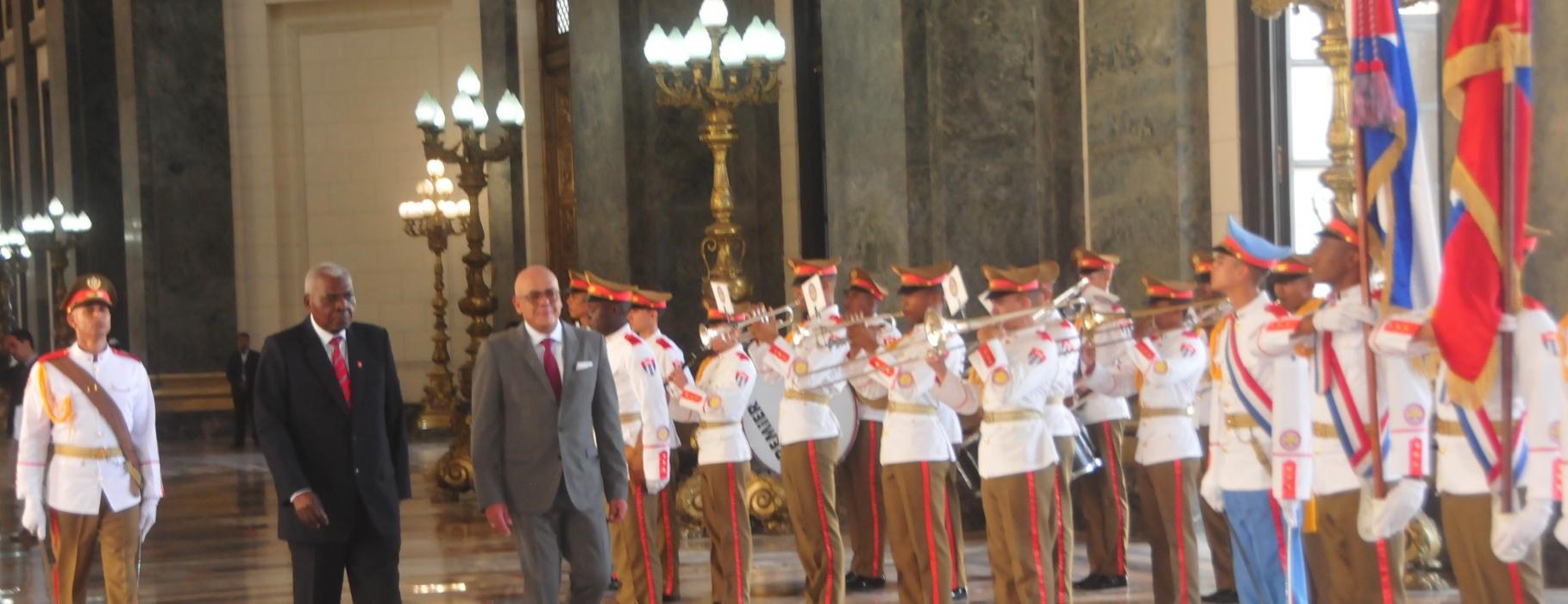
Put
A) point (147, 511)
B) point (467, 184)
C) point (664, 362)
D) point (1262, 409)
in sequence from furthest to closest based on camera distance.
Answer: point (467, 184) < point (664, 362) < point (147, 511) < point (1262, 409)

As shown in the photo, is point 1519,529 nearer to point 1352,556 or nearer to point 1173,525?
point 1352,556

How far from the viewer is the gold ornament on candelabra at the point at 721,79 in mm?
13352

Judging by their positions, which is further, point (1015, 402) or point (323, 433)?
point (1015, 402)

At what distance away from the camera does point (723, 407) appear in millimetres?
10297

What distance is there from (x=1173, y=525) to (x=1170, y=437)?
437mm

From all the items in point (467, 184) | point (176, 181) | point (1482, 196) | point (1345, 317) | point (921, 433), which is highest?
point (176, 181)

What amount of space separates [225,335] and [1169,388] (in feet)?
67.5

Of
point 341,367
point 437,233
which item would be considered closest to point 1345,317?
point 341,367

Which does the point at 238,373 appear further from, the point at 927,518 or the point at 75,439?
the point at 927,518

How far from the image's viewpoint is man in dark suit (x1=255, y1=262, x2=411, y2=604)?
26.1 ft

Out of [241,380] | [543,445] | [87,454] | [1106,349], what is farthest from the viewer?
[241,380]

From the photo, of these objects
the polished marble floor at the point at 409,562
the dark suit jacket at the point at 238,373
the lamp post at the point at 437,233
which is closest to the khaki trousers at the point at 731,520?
the polished marble floor at the point at 409,562

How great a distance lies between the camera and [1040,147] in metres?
13.3

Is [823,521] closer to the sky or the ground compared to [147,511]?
closer to the ground
